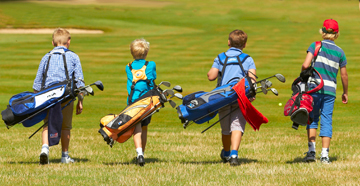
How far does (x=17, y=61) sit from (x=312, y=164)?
744 inches

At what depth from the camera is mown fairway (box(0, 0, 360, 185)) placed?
547cm

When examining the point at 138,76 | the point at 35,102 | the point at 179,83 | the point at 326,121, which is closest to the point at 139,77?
the point at 138,76

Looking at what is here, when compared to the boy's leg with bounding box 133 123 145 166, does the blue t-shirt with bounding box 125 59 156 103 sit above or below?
above

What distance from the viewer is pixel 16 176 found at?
5281 mm

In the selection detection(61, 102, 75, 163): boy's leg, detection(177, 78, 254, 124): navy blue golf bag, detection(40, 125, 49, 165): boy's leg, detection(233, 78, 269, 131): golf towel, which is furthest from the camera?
detection(61, 102, 75, 163): boy's leg

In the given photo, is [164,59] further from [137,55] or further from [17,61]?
[137,55]

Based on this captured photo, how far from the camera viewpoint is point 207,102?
19.7ft

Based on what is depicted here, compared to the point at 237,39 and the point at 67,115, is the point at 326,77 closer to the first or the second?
the point at 237,39

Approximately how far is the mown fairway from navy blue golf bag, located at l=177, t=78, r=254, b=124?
0.61m

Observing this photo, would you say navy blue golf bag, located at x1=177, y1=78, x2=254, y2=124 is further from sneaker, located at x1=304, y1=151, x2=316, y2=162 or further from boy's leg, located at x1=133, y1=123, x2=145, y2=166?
sneaker, located at x1=304, y1=151, x2=316, y2=162

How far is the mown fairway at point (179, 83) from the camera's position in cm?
547

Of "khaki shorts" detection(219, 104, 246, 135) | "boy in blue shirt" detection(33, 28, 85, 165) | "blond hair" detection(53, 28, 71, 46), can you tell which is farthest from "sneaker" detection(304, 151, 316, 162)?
"blond hair" detection(53, 28, 71, 46)

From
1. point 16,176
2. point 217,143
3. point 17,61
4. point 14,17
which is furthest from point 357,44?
point 14,17

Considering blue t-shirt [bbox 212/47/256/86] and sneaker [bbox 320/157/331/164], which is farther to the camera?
sneaker [bbox 320/157/331/164]
